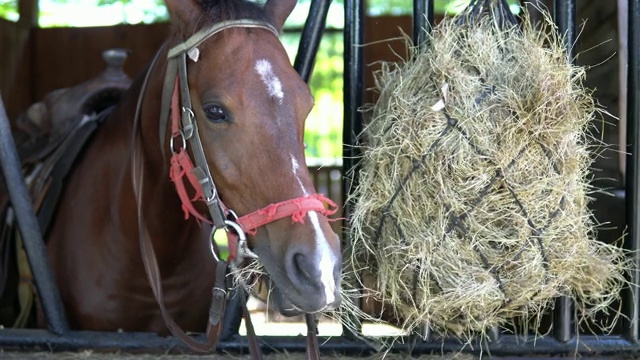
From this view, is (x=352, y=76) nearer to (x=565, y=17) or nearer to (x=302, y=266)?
(x=565, y=17)

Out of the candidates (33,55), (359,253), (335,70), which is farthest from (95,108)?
(335,70)

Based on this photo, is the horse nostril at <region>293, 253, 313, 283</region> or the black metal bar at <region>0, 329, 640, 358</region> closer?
the horse nostril at <region>293, 253, 313, 283</region>

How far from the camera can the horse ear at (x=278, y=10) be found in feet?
6.86

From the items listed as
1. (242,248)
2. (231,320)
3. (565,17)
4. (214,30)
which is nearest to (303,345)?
(231,320)

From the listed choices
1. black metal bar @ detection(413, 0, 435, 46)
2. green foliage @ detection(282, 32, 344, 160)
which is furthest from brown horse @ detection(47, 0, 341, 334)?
green foliage @ detection(282, 32, 344, 160)

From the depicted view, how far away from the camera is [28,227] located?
2.30 m

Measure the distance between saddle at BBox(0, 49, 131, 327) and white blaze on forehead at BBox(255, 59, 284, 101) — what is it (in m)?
1.38

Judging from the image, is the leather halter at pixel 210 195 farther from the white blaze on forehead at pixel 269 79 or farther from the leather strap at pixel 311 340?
the white blaze on forehead at pixel 269 79

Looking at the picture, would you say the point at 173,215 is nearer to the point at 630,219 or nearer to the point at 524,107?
the point at 524,107

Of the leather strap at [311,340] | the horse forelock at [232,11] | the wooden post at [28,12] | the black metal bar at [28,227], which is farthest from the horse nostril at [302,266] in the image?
the wooden post at [28,12]

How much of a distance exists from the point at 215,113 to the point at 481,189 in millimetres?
643

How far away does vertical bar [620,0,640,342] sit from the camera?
2.12 m

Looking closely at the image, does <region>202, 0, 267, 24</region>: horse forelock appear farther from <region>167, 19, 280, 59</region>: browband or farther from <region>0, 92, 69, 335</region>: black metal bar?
<region>0, 92, 69, 335</region>: black metal bar

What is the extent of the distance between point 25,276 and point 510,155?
1930 mm
